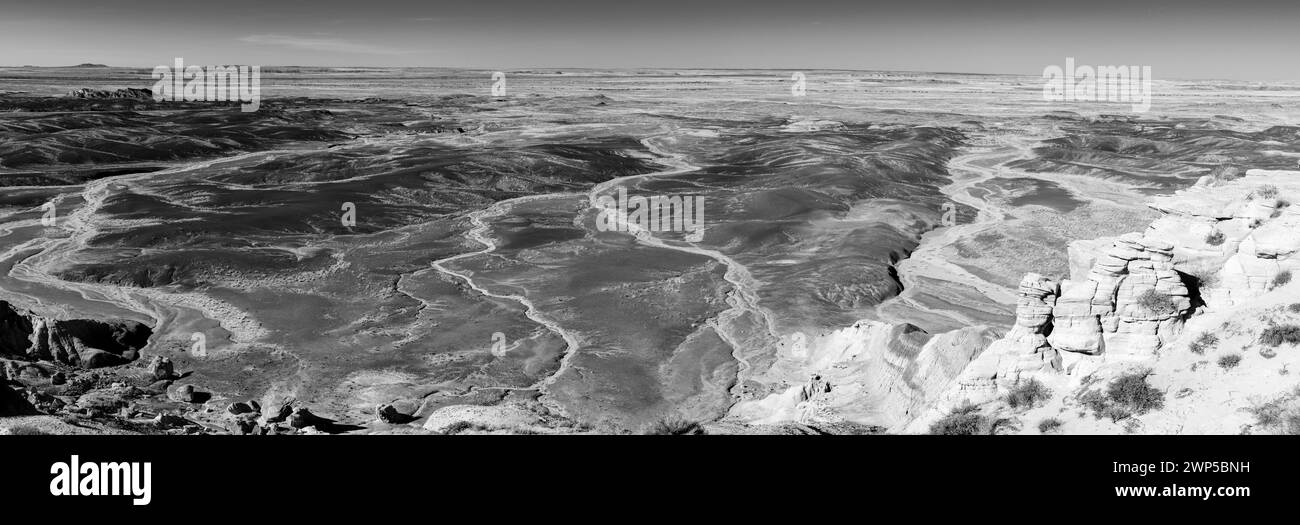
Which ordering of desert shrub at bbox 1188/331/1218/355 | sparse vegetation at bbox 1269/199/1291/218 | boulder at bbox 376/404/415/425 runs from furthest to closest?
boulder at bbox 376/404/415/425 → sparse vegetation at bbox 1269/199/1291/218 → desert shrub at bbox 1188/331/1218/355

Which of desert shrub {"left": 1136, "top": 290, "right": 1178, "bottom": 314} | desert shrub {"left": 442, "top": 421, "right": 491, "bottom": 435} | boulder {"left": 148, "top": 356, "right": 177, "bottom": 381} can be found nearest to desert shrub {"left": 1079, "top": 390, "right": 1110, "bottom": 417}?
desert shrub {"left": 1136, "top": 290, "right": 1178, "bottom": 314}

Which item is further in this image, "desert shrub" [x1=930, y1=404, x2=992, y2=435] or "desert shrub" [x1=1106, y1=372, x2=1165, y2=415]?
"desert shrub" [x1=930, y1=404, x2=992, y2=435]

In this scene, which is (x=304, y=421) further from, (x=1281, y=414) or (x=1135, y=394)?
(x=1281, y=414)

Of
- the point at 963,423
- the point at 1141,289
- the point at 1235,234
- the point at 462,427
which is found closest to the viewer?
the point at 963,423

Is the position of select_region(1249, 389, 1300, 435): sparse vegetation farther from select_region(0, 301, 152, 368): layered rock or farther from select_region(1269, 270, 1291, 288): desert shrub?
select_region(0, 301, 152, 368): layered rock

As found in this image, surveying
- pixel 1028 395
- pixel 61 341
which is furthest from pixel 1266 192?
pixel 61 341

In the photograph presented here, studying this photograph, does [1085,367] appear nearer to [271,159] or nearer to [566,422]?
[566,422]
